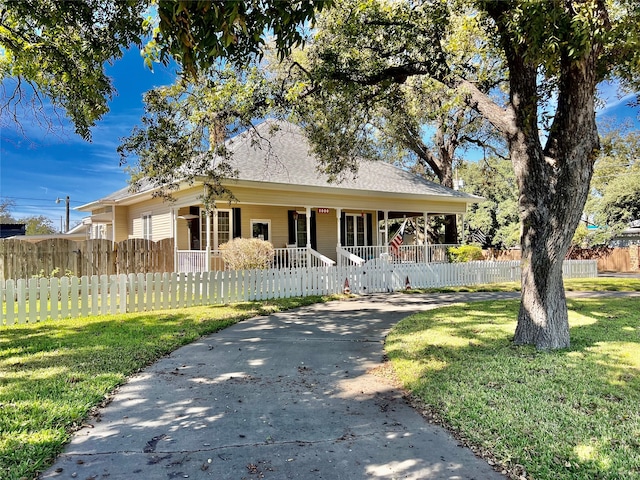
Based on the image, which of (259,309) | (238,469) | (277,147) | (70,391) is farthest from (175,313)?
(277,147)

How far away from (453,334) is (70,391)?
5.65 m

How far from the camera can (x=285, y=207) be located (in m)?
17.7

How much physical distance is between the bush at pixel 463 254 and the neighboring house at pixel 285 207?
6.76 feet

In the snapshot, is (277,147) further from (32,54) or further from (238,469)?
(238,469)

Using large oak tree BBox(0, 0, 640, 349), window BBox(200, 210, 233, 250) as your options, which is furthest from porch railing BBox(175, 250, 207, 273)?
large oak tree BBox(0, 0, 640, 349)

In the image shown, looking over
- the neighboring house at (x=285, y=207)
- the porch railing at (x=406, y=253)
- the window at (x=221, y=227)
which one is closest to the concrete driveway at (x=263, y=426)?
the neighboring house at (x=285, y=207)

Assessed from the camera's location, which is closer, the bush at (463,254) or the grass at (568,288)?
the grass at (568,288)

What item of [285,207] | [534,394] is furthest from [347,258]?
[534,394]

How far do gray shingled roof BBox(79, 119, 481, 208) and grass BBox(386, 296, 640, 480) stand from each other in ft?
26.3

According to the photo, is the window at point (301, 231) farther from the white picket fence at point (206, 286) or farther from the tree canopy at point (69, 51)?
the tree canopy at point (69, 51)

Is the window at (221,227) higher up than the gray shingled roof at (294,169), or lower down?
lower down

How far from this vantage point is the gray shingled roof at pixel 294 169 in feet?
48.2

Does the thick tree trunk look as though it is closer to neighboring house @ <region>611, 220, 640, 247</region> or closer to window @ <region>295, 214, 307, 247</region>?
window @ <region>295, 214, 307, 247</region>

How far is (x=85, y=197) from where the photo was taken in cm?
4531
